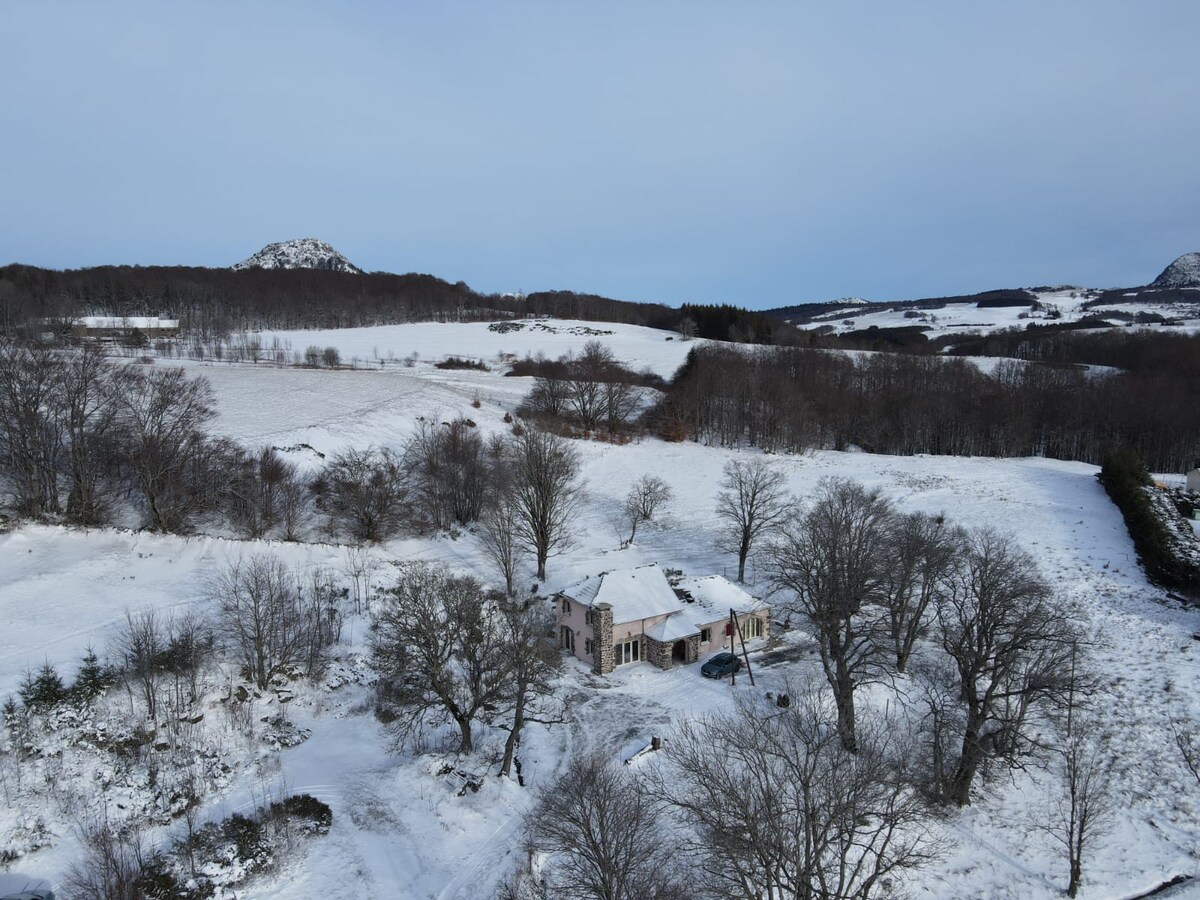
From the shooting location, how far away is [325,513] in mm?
43156

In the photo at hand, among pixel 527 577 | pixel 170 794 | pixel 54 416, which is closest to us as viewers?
pixel 170 794

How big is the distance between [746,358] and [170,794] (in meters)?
80.6

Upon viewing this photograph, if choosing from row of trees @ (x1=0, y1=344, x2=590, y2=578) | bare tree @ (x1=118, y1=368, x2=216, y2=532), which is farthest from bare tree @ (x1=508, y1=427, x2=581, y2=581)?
bare tree @ (x1=118, y1=368, x2=216, y2=532)

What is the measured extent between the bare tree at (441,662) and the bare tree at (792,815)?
7246mm

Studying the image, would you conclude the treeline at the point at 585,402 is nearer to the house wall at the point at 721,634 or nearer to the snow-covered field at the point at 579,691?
the snow-covered field at the point at 579,691

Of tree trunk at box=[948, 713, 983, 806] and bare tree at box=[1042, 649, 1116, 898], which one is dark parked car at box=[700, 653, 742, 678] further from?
bare tree at box=[1042, 649, 1116, 898]

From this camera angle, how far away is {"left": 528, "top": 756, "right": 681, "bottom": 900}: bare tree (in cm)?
1365

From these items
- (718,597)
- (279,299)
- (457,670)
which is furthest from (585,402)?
(279,299)

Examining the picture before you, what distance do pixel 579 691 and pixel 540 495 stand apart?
47.1 ft

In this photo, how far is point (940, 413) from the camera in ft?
260

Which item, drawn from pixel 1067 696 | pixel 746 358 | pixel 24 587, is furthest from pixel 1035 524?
pixel 24 587

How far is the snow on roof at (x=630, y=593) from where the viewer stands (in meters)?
32.2

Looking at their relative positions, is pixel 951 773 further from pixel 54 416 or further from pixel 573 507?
pixel 54 416

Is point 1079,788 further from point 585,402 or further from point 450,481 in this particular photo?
point 585,402
